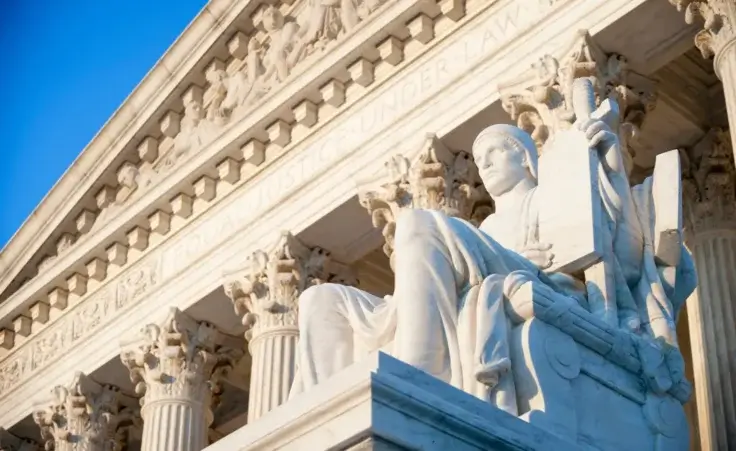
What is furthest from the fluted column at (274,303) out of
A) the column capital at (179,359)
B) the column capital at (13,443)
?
the column capital at (13,443)

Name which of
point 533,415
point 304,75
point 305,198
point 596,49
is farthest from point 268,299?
point 533,415

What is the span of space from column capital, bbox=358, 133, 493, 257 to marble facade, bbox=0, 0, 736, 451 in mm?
27

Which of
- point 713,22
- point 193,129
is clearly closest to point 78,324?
point 193,129

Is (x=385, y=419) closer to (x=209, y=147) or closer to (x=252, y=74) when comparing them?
(x=209, y=147)

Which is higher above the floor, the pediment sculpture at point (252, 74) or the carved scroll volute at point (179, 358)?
the pediment sculpture at point (252, 74)

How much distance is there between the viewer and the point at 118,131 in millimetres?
21172

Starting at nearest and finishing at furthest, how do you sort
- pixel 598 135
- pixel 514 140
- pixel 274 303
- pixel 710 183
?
pixel 598 135 < pixel 514 140 < pixel 710 183 < pixel 274 303

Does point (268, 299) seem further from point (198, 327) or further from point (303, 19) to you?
point (303, 19)

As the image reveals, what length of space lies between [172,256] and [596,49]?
745 centimetres

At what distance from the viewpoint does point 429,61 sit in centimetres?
1656

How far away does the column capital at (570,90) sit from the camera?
14.3 metres

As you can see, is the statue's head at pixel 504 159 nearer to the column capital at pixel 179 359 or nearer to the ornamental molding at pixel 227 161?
the ornamental molding at pixel 227 161

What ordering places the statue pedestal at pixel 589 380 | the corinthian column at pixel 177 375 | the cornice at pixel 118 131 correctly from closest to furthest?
the statue pedestal at pixel 589 380, the corinthian column at pixel 177 375, the cornice at pixel 118 131

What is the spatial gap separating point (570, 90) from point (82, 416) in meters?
9.45
